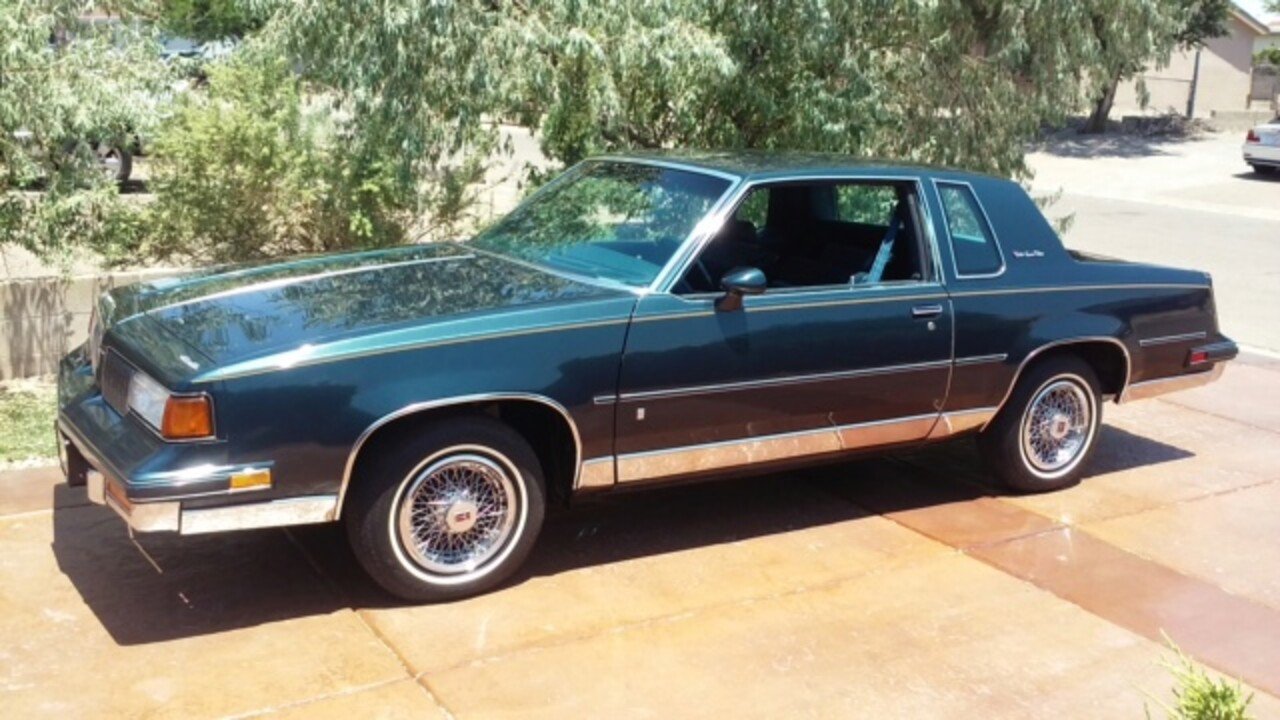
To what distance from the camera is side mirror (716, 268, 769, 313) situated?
5.30 m

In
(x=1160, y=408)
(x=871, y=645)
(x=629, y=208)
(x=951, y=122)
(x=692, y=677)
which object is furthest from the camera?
(x=951, y=122)

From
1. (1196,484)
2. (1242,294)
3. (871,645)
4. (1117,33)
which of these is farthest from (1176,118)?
(871,645)

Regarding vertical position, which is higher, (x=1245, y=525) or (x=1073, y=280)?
(x=1073, y=280)

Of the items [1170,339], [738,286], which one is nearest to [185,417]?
[738,286]

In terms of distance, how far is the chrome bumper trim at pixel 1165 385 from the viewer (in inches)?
267

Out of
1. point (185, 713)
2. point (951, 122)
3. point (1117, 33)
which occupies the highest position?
point (1117, 33)

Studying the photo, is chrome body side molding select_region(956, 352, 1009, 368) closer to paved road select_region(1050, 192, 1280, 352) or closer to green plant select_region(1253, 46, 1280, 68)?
paved road select_region(1050, 192, 1280, 352)

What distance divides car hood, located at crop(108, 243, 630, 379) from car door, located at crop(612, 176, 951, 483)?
13.9 inches

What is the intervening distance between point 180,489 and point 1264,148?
2587cm

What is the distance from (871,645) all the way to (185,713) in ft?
7.62

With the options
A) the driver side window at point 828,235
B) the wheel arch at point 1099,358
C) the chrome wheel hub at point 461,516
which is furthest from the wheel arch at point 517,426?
the wheel arch at point 1099,358

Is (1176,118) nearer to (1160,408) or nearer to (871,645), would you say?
(1160,408)

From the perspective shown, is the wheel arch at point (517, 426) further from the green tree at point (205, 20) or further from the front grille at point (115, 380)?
the green tree at point (205, 20)

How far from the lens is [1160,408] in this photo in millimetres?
8547
